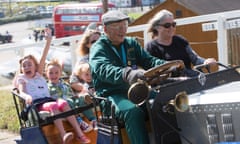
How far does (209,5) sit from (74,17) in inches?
712

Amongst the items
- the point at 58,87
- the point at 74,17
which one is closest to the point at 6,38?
the point at 74,17

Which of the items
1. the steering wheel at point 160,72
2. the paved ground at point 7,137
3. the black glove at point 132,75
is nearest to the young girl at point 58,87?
the steering wheel at point 160,72

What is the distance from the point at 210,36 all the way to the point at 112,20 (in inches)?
300

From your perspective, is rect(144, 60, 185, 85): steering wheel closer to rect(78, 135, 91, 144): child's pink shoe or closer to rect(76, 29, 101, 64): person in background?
rect(78, 135, 91, 144): child's pink shoe

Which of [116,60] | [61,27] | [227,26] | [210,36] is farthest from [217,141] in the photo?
[61,27]

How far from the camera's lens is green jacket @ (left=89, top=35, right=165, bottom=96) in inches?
137

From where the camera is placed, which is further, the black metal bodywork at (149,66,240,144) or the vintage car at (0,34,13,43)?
the vintage car at (0,34,13,43)

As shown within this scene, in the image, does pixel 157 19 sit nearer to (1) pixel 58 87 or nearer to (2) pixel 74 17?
(1) pixel 58 87

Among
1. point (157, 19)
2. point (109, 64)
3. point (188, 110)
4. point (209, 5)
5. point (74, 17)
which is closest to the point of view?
point (188, 110)

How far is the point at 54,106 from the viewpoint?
454 centimetres

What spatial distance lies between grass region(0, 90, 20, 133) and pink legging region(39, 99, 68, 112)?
270cm

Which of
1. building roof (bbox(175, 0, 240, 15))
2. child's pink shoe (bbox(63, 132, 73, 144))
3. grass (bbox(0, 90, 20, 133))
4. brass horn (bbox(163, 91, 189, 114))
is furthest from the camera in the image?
building roof (bbox(175, 0, 240, 15))

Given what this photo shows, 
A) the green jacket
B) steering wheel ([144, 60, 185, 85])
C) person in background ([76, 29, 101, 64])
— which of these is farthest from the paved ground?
steering wheel ([144, 60, 185, 85])

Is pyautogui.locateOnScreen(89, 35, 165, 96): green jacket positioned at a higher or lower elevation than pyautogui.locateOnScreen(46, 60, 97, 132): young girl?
higher
